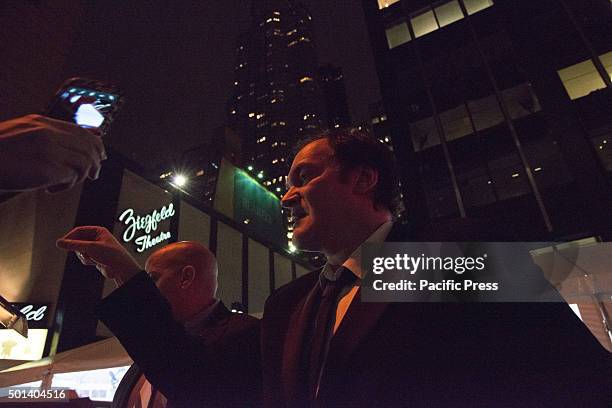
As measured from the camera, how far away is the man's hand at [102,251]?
1412 millimetres

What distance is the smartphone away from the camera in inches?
49.4

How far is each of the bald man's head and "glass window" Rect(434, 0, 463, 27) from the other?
75.0 feet

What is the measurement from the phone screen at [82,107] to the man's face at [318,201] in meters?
0.97

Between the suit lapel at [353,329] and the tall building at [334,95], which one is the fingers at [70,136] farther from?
the tall building at [334,95]

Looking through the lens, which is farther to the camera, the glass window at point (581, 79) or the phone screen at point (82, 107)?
the glass window at point (581, 79)

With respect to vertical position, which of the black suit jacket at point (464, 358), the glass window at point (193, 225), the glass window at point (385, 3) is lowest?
the black suit jacket at point (464, 358)

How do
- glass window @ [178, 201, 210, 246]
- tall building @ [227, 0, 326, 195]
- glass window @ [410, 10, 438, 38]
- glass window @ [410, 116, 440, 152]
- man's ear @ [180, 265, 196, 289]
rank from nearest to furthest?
1. man's ear @ [180, 265, 196, 289]
2. glass window @ [178, 201, 210, 246]
3. glass window @ [410, 10, 438, 38]
4. glass window @ [410, 116, 440, 152]
5. tall building @ [227, 0, 326, 195]

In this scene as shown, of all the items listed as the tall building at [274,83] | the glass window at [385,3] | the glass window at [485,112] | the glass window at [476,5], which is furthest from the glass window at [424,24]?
the tall building at [274,83]

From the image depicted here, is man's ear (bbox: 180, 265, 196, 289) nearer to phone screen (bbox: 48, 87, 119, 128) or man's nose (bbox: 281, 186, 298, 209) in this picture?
man's nose (bbox: 281, 186, 298, 209)

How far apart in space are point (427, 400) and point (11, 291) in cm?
1289

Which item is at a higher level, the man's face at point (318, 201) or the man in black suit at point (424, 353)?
the man's face at point (318, 201)

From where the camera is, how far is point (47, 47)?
3289 mm

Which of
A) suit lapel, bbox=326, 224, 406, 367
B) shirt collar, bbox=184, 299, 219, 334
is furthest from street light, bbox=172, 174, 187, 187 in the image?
suit lapel, bbox=326, 224, 406, 367

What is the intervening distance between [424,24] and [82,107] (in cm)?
2424
